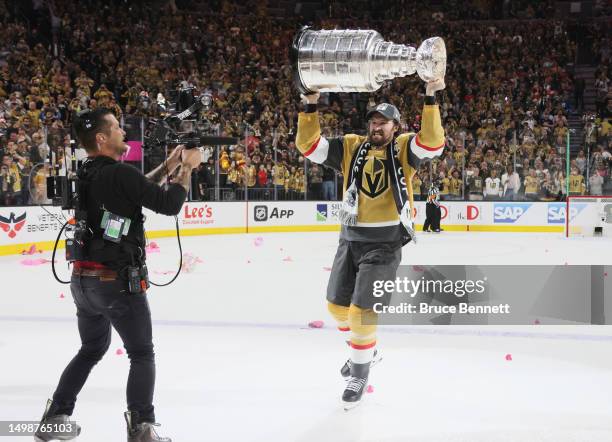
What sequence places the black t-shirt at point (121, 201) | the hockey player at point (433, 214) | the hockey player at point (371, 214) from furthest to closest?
1. the hockey player at point (433, 214)
2. the hockey player at point (371, 214)
3. the black t-shirt at point (121, 201)

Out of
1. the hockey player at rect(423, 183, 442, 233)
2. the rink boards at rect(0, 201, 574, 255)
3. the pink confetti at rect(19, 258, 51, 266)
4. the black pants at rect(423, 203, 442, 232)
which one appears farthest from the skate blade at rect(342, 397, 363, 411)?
the black pants at rect(423, 203, 442, 232)

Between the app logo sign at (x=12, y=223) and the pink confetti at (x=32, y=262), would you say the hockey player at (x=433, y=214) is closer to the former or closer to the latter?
the app logo sign at (x=12, y=223)

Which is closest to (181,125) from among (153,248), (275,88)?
(153,248)

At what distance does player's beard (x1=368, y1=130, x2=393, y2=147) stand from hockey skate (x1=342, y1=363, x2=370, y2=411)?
137cm

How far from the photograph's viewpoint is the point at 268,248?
47.4 ft

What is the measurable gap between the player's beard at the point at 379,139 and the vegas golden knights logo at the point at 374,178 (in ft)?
0.34

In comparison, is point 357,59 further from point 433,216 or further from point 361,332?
point 433,216

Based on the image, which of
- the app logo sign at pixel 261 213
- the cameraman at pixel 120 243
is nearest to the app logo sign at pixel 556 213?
the app logo sign at pixel 261 213

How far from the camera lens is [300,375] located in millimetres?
5113

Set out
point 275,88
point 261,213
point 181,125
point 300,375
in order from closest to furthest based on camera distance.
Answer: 1. point 181,125
2. point 300,375
3. point 261,213
4. point 275,88

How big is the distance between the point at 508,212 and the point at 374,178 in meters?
15.3

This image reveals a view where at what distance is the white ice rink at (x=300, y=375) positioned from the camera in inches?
159

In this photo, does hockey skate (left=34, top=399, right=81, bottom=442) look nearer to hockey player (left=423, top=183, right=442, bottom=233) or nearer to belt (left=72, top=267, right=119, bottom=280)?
belt (left=72, top=267, right=119, bottom=280)

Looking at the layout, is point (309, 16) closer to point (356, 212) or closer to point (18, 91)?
point (18, 91)
